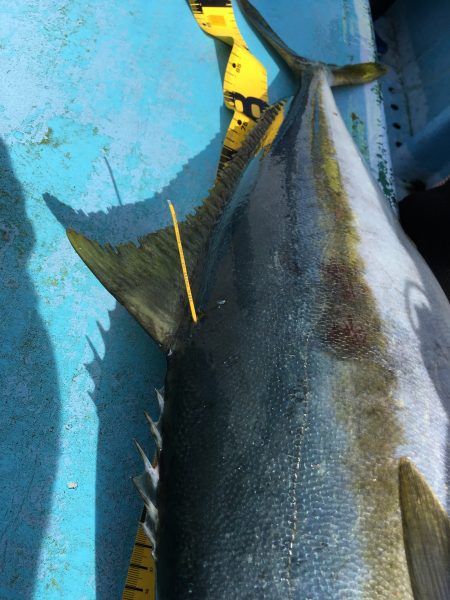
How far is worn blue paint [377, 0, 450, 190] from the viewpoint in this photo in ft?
8.80

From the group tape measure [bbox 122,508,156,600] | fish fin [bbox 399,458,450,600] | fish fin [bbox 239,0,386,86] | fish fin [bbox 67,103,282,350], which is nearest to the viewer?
fish fin [bbox 399,458,450,600]

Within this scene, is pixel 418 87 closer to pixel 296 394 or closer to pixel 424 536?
pixel 296 394

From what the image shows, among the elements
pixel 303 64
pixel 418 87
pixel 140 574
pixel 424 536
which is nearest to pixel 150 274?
pixel 140 574

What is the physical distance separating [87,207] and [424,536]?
1478mm

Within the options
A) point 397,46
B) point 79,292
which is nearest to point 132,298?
point 79,292

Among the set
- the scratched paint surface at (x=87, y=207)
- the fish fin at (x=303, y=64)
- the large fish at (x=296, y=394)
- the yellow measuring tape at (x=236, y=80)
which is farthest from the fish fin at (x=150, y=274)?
the fish fin at (x=303, y=64)

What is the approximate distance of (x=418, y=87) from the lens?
3.19m

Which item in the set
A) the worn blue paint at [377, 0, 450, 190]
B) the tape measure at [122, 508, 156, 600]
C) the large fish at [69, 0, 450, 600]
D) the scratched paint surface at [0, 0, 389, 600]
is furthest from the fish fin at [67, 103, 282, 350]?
the worn blue paint at [377, 0, 450, 190]

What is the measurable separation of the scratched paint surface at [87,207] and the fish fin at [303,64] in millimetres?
63

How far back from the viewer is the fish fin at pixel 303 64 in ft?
7.24

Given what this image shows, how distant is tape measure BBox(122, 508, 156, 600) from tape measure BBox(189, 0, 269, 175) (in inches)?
56.9

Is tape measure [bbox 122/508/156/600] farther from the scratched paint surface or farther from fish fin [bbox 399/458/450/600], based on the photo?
fish fin [bbox 399/458/450/600]

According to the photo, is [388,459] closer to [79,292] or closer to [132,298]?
[132,298]

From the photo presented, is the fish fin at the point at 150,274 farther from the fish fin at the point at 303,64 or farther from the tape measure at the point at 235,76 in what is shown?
the fish fin at the point at 303,64
